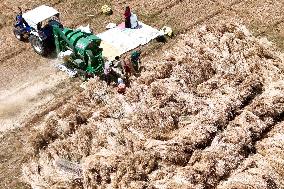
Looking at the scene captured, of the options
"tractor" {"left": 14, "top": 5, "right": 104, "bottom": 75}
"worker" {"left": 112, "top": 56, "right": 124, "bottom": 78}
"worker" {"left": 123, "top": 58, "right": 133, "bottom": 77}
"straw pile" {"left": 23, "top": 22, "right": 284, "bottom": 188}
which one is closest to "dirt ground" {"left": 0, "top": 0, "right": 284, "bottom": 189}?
"tractor" {"left": 14, "top": 5, "right": 104, "bottom": 75}

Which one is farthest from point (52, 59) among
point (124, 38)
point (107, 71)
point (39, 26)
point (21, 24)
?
point (107, 71)

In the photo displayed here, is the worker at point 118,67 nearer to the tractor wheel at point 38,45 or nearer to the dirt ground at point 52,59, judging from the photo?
the dirt ground at point 52,59

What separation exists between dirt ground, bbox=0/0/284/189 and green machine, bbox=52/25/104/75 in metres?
1.11

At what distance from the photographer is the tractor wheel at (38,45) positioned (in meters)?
26.2

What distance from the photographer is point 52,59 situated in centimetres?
2653

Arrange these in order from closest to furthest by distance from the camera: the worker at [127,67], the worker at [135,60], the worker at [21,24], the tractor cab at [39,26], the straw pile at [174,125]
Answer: the straw pile at [174,125]
the worker at [127,67]
the worker at [135,60]
the tractor cab at [39,26]
the worker at [21,24]

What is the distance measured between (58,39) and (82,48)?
2.12 metres

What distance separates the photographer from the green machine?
24000 millimetres

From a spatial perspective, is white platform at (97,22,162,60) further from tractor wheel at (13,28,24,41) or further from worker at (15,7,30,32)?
tractor wheel at (13,28,24,41)

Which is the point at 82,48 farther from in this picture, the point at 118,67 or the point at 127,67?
the point at 127,67

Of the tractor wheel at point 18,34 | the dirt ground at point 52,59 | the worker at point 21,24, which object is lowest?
the dirt ground at point 52,59

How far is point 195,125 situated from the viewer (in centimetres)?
1981

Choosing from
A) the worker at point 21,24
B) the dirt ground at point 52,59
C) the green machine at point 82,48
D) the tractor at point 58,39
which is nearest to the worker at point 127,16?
the dirt ground at point 52,59

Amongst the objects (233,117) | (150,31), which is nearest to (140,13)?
(150,31)
